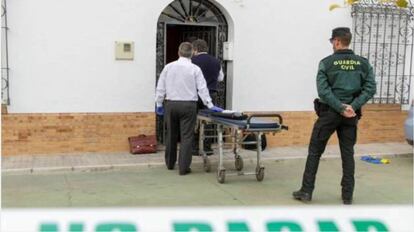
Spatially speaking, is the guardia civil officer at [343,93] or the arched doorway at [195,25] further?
the arched doorway at [195,25]

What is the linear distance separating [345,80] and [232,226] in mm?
3841

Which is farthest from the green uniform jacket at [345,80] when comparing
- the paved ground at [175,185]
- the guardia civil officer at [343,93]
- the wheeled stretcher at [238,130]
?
the paved ground at [175,185]

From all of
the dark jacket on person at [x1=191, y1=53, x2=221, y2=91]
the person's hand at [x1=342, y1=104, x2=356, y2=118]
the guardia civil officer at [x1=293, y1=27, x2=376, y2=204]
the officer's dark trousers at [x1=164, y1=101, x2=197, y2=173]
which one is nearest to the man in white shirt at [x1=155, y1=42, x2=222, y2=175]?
the officer's dark trousers at [x1=164, y1=101, x2=197, y2=173]

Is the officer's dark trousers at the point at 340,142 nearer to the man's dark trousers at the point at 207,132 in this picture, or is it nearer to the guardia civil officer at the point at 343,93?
the guardia civil officer at the point at 343,93

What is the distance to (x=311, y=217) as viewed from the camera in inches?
80.4

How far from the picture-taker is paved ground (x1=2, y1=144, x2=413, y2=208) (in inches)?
231

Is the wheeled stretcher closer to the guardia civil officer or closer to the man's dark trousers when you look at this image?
the man's dark trousers

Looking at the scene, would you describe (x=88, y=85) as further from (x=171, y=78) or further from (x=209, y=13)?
(x=209, y=13)

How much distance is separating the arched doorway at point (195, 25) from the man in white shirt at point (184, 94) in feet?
4.79

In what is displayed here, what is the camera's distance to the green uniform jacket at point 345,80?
5504 mm

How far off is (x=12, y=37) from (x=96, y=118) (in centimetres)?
159

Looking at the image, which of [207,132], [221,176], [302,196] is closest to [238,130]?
[221,176]

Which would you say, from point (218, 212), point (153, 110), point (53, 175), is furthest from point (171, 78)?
point (218, 212)

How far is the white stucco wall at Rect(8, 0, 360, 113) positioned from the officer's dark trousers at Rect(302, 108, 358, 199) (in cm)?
296
